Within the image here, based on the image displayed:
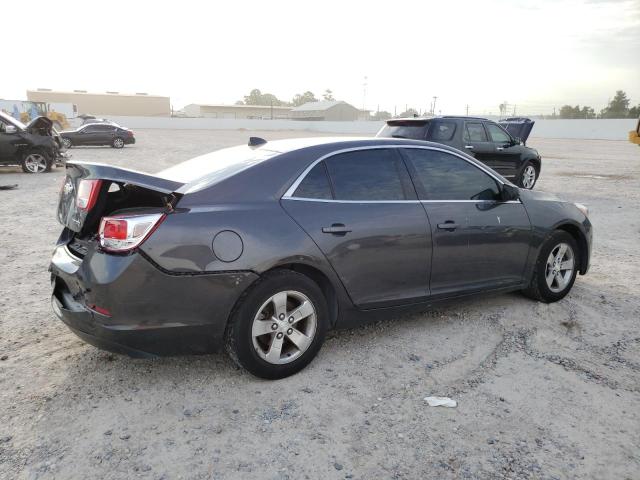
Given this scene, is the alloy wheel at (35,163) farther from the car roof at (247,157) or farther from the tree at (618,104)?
the tree at (618,104)

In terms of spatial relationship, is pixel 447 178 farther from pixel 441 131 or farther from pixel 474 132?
pixel 474 132

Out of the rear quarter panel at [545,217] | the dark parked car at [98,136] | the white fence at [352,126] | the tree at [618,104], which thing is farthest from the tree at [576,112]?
the rear quarter panel at [545,217]

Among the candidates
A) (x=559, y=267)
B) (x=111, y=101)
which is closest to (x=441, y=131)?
(x=559, y=267)

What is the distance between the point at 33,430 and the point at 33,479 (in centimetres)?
44

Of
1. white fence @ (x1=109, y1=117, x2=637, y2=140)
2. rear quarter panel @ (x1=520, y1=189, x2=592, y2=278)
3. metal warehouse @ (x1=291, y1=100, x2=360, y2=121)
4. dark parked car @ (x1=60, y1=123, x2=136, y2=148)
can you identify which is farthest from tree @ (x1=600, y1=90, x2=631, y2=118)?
rear quarter panel @ (x1=520, y1=189, x2=592, y2=278)

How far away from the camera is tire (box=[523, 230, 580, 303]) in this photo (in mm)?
4805

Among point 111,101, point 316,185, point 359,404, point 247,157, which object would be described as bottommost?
point 359,404

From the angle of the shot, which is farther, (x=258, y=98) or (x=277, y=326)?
(x=258, y=98)

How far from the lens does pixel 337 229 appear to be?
3553 mm

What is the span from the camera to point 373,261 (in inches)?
147

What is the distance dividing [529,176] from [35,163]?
43.7 ft

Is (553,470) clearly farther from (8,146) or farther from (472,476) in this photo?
(8,146)

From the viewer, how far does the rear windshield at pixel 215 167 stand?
338cm

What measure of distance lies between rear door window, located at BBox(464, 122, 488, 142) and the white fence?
35.0 m
